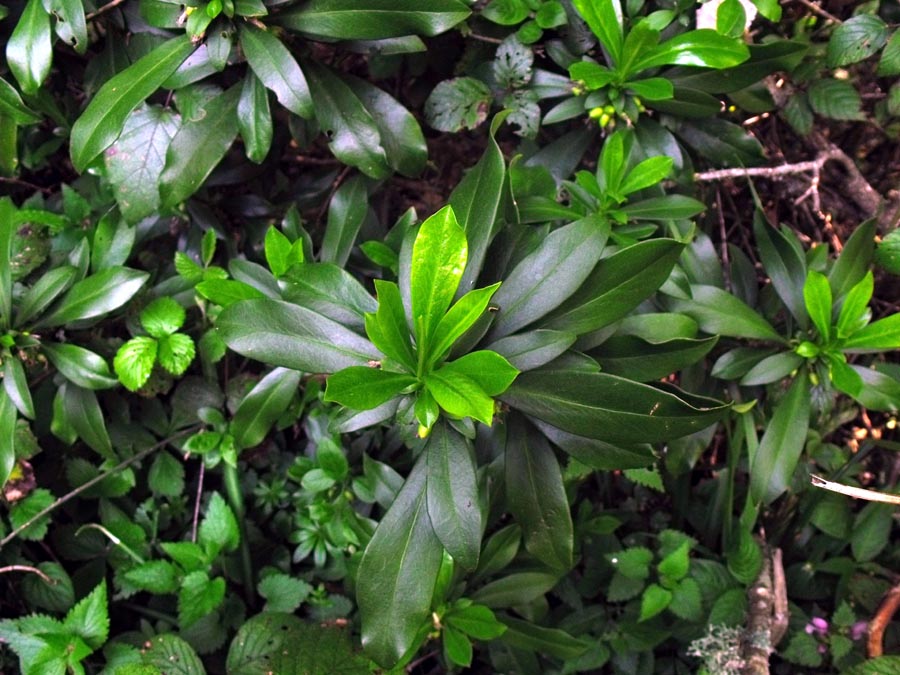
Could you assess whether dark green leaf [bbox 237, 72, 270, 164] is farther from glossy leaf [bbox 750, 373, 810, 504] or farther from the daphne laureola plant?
glossy leaf [bbox 750, 373, 810, 504]

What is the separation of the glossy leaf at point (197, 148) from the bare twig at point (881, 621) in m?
1.95

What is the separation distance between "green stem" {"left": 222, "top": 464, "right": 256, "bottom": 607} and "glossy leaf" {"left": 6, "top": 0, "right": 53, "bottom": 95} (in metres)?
1.01

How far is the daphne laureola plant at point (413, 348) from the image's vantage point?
114cm

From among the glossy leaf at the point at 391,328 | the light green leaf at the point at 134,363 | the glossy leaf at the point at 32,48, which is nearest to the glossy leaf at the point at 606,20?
the glossy leaf at the point at 391,328

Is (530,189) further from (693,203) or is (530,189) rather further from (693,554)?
(693,554)

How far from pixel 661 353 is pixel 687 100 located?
683mm

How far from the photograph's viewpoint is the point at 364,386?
100cm

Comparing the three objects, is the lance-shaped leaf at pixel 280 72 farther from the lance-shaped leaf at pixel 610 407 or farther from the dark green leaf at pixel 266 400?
the lance-shaped leaf at pixel 610 407

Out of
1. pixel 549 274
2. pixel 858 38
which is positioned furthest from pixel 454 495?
pixel 858 38

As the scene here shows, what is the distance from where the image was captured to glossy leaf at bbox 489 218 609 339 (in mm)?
1114

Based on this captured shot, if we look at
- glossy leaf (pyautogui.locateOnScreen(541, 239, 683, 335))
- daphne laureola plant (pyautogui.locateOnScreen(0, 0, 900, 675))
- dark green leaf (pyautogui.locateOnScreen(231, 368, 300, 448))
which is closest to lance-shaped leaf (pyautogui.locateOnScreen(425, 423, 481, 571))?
daphne laureola plant (pyautogui.locateOnScreen(0, 0, 900, 675))

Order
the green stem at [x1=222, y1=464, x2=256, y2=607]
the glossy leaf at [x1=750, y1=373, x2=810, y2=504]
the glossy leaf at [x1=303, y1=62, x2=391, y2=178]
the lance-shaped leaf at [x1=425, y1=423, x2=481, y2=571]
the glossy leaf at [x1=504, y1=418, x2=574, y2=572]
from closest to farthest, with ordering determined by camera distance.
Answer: the lance-shaped leaf at [x1=425, y1=423, x2=481, y2=571] < the glossy leaf at [x1=504, y1=418, x2=574, y2=572] < the glossy leaf at [x1=750, y1=373, x2=810, y2=504] < the glossy leaf at [x1=303, y1=62, x2=391, y2=178] < the green stem at [x1=222, y1=464, x2=256, y2=607]

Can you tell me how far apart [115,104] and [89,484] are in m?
0.95

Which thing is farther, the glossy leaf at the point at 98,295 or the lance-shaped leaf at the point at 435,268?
the glossy leaf at the point at 98,295
